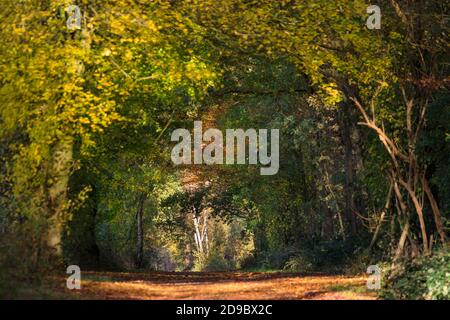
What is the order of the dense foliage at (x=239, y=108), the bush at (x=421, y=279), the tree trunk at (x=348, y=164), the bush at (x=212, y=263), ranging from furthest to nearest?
the bush at (x=212, y=263) → the tree trunk at (x=348, y=164) → the dense foliage at (x=239, y=108) → the bush at (x=421, y=279)

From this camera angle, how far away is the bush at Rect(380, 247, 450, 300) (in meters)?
15.6

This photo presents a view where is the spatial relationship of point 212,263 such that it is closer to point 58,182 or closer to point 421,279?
point 58,182

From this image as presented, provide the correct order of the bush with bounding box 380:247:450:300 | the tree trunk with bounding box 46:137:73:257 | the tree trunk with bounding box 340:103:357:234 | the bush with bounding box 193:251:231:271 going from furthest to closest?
the bush with bounding box 193:251:231:271 < the tree trunk with bounding box 340:103:357:234 < the tree trunk with bounding box 46:137:73:257 < the bush with bounding box 380:247:450:300

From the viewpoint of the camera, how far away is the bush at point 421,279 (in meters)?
15.6

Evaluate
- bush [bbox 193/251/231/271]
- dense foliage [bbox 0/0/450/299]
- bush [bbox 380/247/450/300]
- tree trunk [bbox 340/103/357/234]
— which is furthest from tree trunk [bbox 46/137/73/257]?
bush [bbox 193/251/231/271]

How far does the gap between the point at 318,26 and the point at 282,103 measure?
13.2 meters

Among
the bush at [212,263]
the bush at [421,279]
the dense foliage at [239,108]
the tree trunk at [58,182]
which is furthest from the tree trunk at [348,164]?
the bush at [212,263]

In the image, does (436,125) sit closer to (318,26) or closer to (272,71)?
(318,26)

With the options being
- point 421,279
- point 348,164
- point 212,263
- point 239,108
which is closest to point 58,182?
point 421,279

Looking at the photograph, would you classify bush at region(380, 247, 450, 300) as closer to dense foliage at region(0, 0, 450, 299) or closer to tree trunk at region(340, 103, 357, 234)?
dense foliage at region(0, 0, 450, 299)

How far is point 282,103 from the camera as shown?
120 ft

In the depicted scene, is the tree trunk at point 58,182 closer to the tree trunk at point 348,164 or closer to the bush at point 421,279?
the bush at point 421,279
